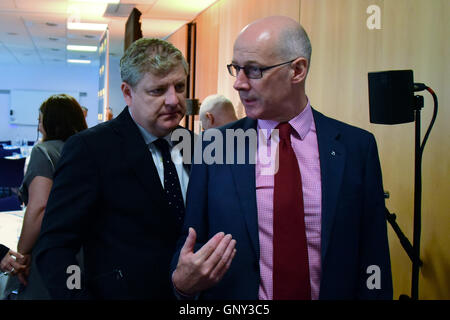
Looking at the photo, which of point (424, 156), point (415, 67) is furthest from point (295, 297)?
A: point (415, 67)

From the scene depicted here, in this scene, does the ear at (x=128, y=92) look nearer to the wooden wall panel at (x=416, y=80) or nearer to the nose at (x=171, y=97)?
the nose at (x=171, y=97)

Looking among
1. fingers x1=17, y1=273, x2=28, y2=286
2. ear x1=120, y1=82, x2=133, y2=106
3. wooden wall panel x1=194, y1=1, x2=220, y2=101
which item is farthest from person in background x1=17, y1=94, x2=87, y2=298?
wooden wall panel x1=194, y1=1, x2=220, y2=101

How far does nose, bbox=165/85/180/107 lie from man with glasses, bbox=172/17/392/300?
0.18 m

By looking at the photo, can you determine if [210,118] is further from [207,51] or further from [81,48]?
[81,48]

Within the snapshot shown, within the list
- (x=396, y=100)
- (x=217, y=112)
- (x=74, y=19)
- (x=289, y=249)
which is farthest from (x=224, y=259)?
(x=74, y=19)

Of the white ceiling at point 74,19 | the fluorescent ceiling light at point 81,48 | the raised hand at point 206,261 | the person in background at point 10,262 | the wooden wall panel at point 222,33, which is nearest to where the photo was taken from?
the raised hand at point 206,261

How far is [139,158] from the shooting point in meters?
1.45

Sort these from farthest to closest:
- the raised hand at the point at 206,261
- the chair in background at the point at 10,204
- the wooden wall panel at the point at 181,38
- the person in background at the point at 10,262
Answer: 1. the wooden wall panel at the point at 181,38
2. the chair in background at the point at 10,204
3. the person in background at the point at 10,262
4. the raised hand at the point at 206,261

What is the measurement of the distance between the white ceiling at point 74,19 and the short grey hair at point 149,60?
18.5ft

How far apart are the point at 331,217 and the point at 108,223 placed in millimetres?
660

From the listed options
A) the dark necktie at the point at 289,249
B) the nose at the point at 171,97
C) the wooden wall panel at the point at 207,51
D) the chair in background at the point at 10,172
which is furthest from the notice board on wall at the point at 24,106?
the dark necktie at the point at 289,249

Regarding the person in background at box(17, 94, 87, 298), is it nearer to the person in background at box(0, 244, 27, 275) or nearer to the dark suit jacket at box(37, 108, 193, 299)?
the person in background at box(0, 244, 27, 275)

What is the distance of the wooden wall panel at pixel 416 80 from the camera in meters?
2.58
